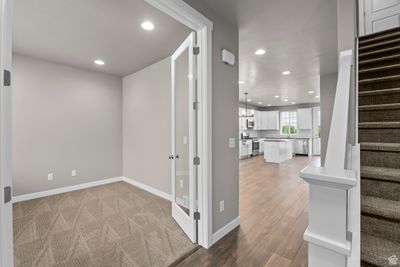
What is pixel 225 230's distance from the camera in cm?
222

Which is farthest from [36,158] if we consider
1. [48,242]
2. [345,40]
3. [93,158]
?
[345,40]

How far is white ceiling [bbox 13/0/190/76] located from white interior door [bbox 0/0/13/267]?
4.49 feet

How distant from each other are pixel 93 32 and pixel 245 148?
24.3ft

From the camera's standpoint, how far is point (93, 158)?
13.9ft

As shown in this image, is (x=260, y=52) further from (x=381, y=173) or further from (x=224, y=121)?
(x=381, y=173)

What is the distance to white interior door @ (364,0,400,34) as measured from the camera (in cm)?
350

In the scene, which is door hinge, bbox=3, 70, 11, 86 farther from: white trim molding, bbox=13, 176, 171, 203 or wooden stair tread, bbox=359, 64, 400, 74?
wooden stair tread, bbox=359, 64, 400, 74

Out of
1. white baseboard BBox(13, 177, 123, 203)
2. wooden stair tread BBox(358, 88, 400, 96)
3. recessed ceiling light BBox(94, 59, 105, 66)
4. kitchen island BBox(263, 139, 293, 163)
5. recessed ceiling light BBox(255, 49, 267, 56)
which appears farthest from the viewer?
kitchen island BBox(263, 139, 293, 163)

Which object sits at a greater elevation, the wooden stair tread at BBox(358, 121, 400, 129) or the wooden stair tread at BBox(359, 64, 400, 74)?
the wooden stair tread at BBox(359, 64, 400, 74)

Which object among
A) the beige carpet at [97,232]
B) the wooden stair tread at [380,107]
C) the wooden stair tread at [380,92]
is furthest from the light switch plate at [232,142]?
the wooden stair tread at [380,92]

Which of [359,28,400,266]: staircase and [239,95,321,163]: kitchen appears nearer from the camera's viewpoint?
[359,28,400,266]: staircase

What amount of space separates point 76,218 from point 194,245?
6.13 feet

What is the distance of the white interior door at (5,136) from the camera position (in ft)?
2.89

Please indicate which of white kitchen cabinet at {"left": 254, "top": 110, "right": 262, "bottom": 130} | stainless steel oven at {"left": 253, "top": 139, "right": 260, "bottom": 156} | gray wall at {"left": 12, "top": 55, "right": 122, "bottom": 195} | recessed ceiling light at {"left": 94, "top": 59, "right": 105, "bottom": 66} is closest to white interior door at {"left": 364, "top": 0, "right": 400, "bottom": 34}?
recessed ceiling light at {"left": 94, "top": 59, "right": 105, "bottom": 66}
